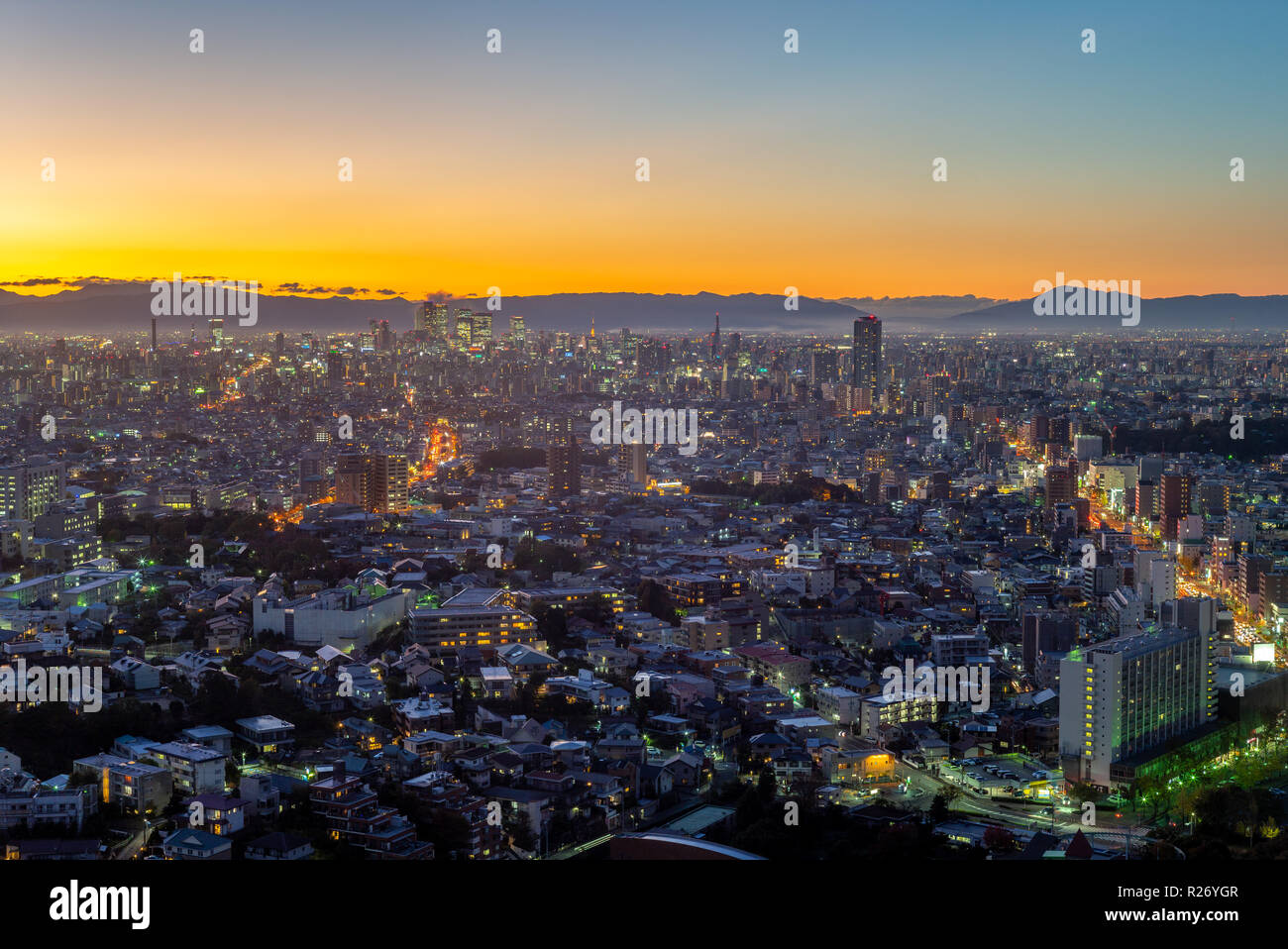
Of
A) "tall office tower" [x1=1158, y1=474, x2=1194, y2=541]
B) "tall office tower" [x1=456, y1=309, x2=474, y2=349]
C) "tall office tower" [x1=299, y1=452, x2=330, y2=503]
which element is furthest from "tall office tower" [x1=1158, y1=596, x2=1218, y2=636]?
"tall office tower" [x1=456, y1=309, x2=474, y2=349]

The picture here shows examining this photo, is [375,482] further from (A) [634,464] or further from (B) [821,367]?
(B) [821,367]

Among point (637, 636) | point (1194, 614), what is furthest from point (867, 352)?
point (1194, 614)

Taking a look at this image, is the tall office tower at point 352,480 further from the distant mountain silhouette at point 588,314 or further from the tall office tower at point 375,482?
the distant mountain silhouette at point 588,314
